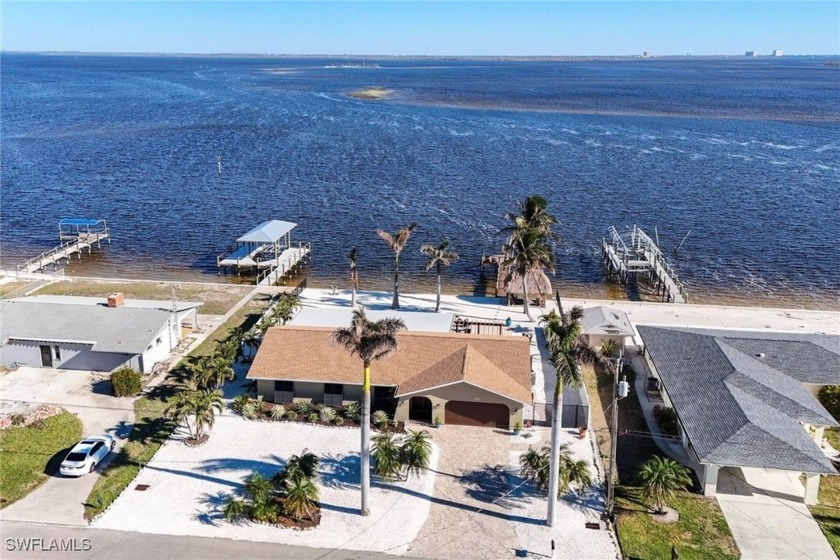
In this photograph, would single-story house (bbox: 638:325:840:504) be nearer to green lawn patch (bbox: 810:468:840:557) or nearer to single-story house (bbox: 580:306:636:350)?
green lawn patch (bbox: 810:468:840:557)

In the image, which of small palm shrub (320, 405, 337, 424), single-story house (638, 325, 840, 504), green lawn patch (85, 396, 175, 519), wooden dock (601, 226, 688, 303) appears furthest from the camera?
wooden dock (601, 226, 688, 303)

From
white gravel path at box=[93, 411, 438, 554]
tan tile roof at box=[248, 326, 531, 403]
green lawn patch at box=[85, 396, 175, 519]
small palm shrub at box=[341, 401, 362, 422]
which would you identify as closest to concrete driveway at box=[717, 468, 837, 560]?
tan tile roof at box=[248, 326, 531, 403]

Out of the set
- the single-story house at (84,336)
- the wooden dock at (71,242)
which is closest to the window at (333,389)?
the single-story house at (84,336)

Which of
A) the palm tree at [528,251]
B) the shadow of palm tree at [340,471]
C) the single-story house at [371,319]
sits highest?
the palm tree at [528,251]

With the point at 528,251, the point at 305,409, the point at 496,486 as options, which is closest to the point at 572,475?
the point at 496,486

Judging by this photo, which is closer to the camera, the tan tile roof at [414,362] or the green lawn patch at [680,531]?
the green lawn patch at [680,531]

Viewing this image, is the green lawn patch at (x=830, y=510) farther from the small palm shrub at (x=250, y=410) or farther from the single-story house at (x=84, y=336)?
the single-story house at (x=84, y=336)

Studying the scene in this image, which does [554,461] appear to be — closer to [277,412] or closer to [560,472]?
[560,472]
